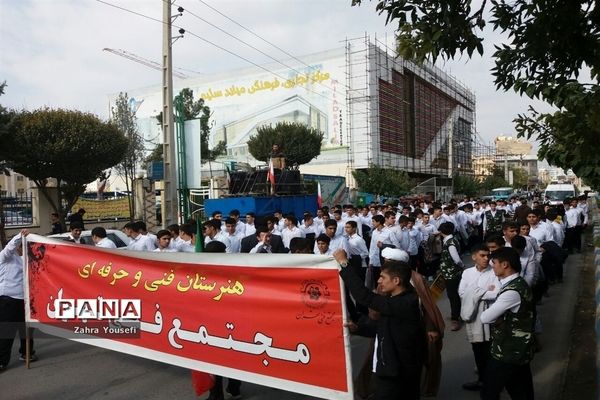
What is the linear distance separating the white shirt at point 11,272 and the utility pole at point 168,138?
23.7 feet

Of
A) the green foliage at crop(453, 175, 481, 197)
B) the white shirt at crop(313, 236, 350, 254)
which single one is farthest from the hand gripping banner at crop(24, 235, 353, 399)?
the green foliage at crop(453, 175, 481, 197)

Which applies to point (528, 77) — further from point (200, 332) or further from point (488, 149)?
point (488, 149)

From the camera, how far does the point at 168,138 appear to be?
42.8ft

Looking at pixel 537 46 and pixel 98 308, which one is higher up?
pixel 537 46

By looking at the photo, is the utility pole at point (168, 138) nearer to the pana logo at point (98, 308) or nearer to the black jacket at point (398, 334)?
the pana logo at point (98, 308)

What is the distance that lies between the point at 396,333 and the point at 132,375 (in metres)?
3.29

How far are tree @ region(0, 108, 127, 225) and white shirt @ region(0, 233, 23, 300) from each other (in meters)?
12.4

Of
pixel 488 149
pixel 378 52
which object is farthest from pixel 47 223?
pixel 488 149

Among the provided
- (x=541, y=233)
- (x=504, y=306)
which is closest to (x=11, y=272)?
(x=504, y=306)

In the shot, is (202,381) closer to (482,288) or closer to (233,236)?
(482,288)

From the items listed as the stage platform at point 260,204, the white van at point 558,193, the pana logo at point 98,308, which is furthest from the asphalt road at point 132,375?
the white van at point 558,193

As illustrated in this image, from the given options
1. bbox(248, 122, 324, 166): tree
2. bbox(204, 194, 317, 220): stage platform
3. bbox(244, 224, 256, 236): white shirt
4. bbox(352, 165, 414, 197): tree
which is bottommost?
bbox(244, 224, 256, 236): white shirt

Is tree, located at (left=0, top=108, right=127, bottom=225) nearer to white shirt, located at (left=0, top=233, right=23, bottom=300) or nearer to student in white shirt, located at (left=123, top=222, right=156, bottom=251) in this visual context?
student in white shirt, located at (left=123, top=222, right=156, bottom=251)

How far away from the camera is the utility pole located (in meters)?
13.0
